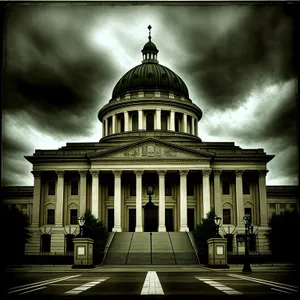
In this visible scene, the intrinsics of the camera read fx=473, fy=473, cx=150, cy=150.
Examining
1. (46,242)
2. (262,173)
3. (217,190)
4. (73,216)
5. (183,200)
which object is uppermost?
(262,173)

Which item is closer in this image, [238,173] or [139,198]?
[139,198]

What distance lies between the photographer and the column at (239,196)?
60969 mm

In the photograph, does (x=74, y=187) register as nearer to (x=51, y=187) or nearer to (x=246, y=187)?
(x=51, y=187)

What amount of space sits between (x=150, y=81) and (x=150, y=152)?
1933 centimetres

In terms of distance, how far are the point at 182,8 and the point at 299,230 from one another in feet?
21.5

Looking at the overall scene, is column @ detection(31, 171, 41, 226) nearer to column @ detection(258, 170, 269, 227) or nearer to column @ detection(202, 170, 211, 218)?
column @ detection(202, 170, 211, 218)

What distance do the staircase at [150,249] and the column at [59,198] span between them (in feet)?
31.5

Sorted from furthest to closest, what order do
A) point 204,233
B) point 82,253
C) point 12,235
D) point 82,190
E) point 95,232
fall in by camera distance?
point 82,190 < point 95,232 < point 204,233 < point 82,253 < point 12,235

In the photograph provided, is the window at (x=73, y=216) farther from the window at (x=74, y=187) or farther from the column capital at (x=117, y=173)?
the column capital at (x=117, y=173)

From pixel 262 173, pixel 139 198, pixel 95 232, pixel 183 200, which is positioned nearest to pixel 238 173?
pixel 262 173

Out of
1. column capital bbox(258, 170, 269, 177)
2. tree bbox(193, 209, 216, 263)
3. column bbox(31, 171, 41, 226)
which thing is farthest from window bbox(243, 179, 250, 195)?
column bbox(31, 171, 41, 226)

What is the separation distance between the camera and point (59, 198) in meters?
61.6

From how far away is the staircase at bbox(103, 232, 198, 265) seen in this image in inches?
1740

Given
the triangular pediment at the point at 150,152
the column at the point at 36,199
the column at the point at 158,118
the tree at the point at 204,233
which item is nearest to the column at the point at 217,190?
the triangular pediment at the point at 150,152
